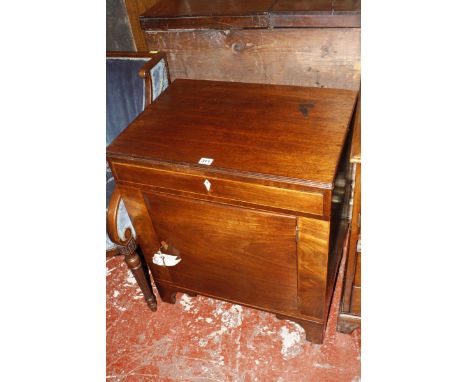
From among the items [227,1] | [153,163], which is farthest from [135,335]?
[227,1]

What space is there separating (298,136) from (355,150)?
0.62 feet

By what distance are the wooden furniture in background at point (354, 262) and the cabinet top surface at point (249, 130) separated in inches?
2.3

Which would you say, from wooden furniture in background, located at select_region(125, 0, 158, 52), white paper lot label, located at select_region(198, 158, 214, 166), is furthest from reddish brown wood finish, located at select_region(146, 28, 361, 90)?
white paper lot label, located at select_region(198, 158, 214, 166)

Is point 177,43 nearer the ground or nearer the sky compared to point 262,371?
nearer the sky

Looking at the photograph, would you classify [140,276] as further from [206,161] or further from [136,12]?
[136,12]

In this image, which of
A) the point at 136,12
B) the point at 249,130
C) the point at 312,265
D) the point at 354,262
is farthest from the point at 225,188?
the point at 136,12

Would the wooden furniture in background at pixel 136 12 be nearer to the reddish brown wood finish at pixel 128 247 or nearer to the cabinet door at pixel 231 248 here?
the reddish brown wood finish at pixel 128 247

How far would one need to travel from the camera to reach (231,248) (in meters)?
1.20

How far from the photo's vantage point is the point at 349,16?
1.23 meters

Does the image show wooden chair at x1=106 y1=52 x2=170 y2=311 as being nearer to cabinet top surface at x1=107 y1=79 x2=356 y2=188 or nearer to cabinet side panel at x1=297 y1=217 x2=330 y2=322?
cabinet top surface at x1=107 y1=79 x2=356 y2=188

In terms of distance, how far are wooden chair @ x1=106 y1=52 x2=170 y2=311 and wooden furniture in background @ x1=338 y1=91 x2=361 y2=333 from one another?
75cm

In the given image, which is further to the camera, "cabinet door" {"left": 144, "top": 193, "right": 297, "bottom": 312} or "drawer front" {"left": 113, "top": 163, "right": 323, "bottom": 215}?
"cabinet door" {"left": 144, "top": 193, "right": 297, "bottom": 312}

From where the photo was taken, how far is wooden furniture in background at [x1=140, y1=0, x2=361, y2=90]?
1.29 m

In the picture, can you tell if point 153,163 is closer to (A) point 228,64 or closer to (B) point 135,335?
(A) point 228,64
